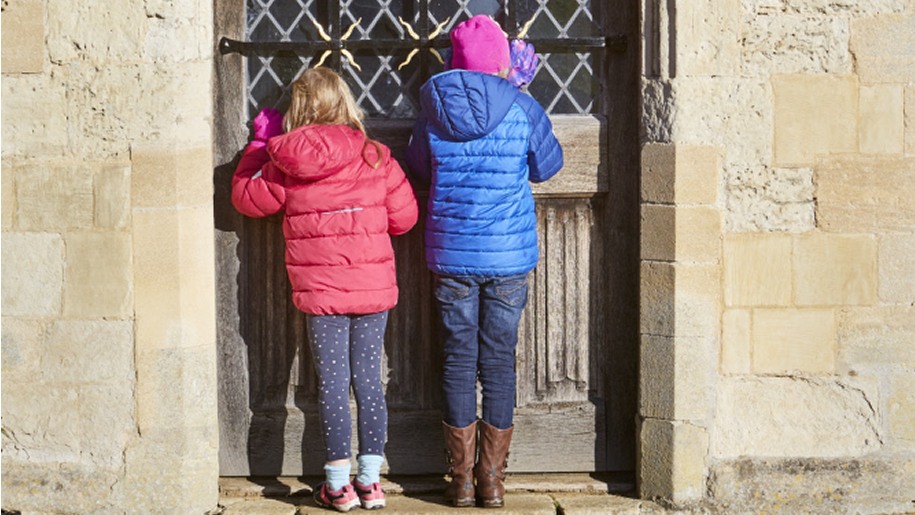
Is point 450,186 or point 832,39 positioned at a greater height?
point 832,39

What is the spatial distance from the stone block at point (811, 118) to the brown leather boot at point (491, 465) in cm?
144

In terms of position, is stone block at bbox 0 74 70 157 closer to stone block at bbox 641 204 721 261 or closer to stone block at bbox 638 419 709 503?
stone block at bbox 641 204 721 261

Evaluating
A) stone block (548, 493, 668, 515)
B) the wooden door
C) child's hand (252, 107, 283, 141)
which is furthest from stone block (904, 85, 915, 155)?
child's hand (252, 107, 283, 141)

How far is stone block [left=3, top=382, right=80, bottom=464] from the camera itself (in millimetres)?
5094

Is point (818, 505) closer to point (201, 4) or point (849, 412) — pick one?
point (849, 412)

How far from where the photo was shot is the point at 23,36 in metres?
5.03

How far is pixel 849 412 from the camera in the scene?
16.9 ft

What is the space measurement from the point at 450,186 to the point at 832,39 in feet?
4.90

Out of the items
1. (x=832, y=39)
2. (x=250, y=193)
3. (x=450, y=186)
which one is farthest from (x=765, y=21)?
(x=250, y=193)

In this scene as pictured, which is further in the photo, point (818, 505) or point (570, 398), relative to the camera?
point (570, 398)

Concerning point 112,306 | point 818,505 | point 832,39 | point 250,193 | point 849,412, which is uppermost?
point 832,39

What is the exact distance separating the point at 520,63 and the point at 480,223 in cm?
64

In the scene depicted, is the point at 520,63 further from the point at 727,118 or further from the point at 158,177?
the point at 158,177

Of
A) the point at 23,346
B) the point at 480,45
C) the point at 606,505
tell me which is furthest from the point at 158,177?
the point at 606,505
